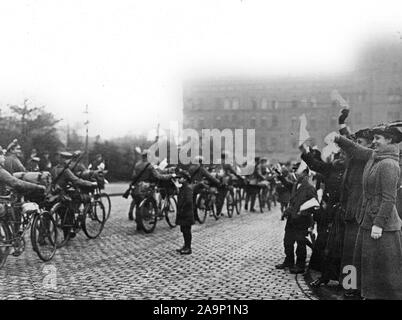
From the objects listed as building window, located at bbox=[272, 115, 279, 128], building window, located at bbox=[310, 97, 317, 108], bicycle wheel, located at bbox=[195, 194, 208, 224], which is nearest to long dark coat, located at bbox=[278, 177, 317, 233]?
bicycle wheel, located at bbox=[195, 194, 208, 224]

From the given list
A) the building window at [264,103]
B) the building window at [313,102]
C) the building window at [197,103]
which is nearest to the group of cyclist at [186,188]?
the building window at [197,103]

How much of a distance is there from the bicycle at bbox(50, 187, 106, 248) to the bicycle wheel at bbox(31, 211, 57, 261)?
547mm

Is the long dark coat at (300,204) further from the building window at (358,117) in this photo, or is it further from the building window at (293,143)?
the building window at (293,143)

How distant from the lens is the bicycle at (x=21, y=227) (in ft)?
23.7

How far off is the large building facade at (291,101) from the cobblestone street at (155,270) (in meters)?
5.31

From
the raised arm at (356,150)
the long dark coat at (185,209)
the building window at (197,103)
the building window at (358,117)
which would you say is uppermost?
the building window at (197,103)

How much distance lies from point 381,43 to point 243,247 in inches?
209

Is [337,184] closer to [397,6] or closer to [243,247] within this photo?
[397,6]

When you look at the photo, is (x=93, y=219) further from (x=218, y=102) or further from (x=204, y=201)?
(x=218, y=102)

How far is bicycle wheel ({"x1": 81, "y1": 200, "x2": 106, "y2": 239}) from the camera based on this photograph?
10.5m

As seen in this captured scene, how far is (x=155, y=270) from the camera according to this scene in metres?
7.60

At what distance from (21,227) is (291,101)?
83.2 ft

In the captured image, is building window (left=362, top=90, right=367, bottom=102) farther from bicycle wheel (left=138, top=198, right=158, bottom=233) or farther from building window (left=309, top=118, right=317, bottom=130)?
building window (left=309, top=118, right=317, bottom=130)

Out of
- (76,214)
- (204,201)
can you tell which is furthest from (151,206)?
(204,201)
